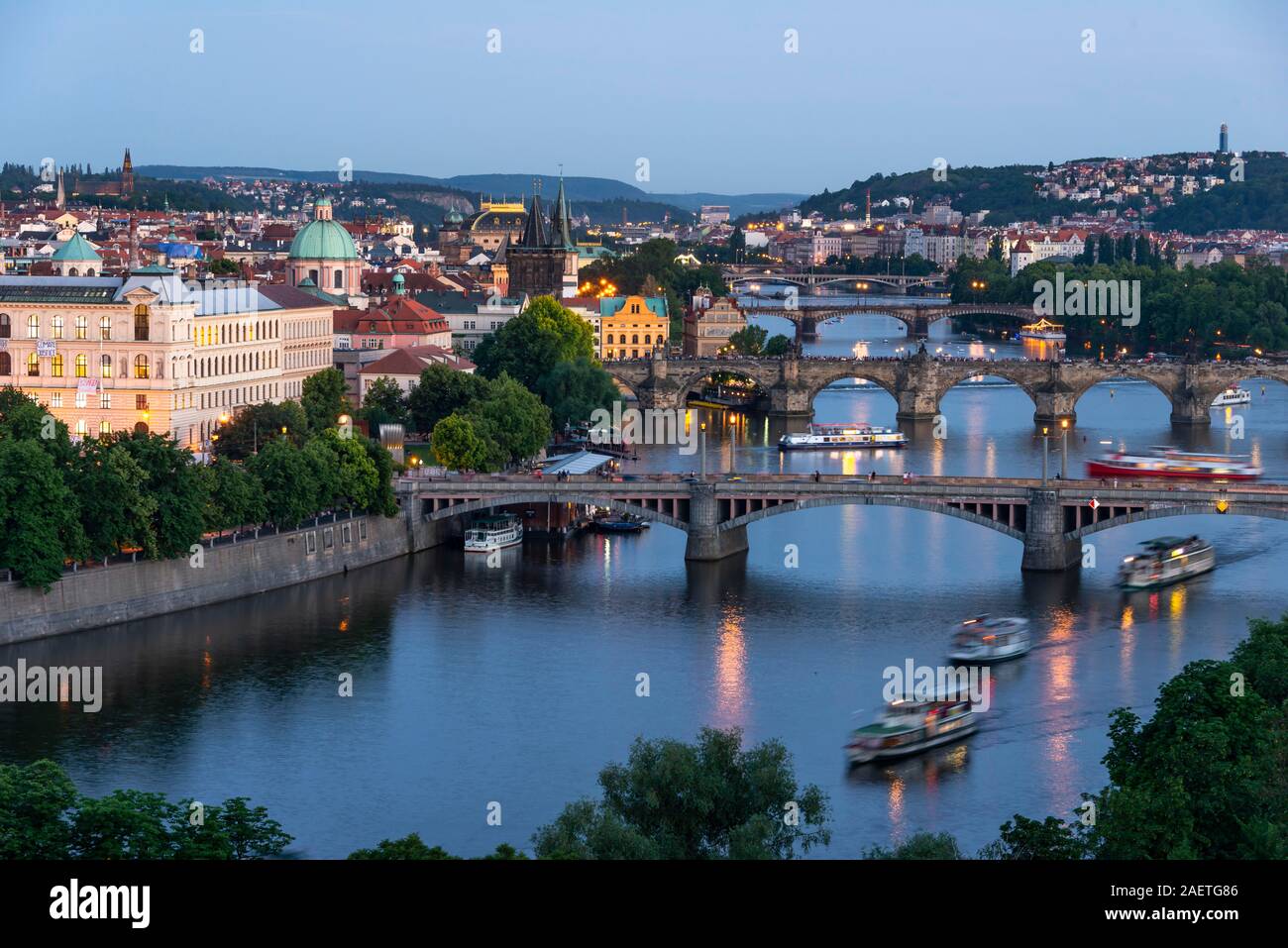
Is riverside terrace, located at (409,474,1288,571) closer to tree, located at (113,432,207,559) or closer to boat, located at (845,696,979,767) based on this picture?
tree, located at (113,432,207,559)

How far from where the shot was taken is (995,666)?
73.2 ft

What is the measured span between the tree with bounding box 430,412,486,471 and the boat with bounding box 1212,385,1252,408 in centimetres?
2154

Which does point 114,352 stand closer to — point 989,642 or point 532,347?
point 532,347

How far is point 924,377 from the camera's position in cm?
4862

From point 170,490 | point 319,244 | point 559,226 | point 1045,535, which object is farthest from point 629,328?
point 170,490

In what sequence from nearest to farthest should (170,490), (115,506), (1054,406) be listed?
(115,506) < (170,490) < (1054,406)

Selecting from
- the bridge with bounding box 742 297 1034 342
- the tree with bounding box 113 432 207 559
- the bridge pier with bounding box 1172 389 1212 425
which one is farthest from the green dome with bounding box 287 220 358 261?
the tree with bounding box 113 432 207 559

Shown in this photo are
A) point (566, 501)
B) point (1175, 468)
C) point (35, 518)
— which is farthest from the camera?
point (1175, 468)

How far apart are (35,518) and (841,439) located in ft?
69.6

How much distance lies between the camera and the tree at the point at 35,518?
2258 cm

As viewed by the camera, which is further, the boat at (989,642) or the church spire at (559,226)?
the church spire at (559,226)

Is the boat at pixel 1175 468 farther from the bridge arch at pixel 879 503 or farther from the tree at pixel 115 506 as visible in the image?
the tree at pixel 115 506

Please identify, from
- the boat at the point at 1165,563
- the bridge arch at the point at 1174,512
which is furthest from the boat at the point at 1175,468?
the boat at the point at 1165,563

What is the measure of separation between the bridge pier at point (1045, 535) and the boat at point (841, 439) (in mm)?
13776
